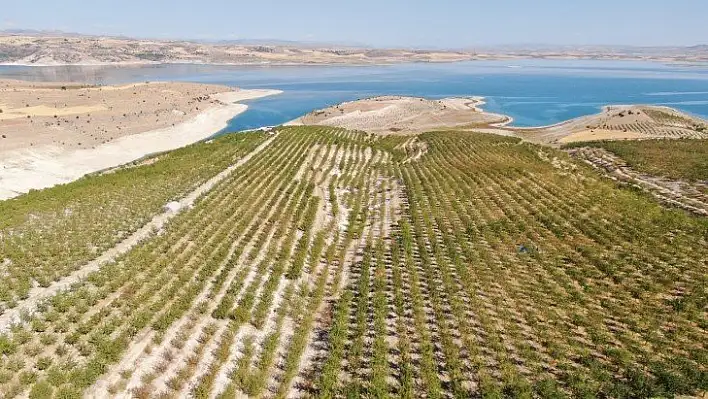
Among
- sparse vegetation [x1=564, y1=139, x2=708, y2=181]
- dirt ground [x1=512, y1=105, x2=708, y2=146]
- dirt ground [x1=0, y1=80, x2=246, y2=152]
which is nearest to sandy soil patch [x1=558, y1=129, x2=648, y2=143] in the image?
dirt ground [x1=512, y1=105, x2=708, y2=146]

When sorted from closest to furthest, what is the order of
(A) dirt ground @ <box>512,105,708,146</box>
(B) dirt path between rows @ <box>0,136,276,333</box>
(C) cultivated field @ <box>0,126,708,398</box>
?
(C) cultivated field @ <box>0,126,708,398</box>, (B) dirt path between rows @ <box>0,136,276,333</box>, (A) dirt ground @ <box>512,105,708,146</box>

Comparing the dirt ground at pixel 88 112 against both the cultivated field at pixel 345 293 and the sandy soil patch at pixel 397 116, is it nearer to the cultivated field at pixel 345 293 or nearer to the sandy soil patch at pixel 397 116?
the sandy soil patch at pixel 397 116

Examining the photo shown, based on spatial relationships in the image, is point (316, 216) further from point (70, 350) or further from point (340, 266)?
point (70, 350)

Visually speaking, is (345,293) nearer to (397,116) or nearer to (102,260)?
(102,260)

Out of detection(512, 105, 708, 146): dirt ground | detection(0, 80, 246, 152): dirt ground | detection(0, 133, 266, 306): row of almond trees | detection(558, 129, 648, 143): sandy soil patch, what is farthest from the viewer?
detection(512, 105, 708, 146): dirt ground

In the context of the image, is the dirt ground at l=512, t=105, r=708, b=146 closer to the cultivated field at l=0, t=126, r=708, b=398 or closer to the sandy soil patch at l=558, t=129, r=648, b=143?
the sandy soil patch at l=558, t=129, r=648, b=143

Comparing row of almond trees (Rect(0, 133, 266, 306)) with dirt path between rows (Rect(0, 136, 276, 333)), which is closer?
dirt path between rows (Rect(0, 136, 276, 333))

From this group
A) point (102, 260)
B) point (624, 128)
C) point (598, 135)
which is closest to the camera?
point (102, 260)

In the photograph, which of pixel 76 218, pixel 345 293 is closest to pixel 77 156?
pixel 76 218
